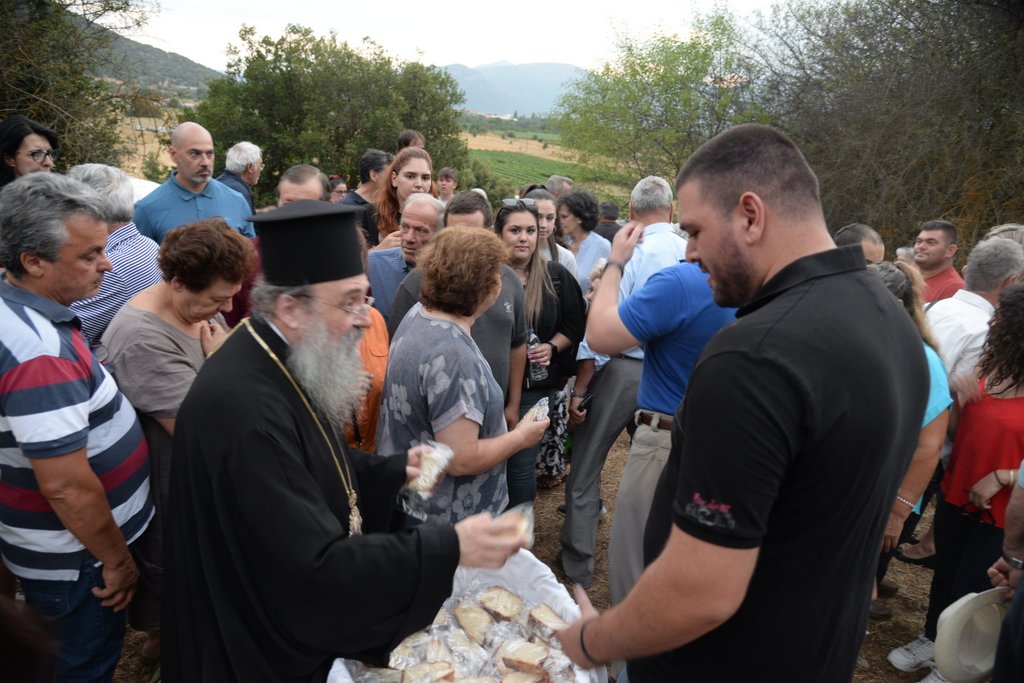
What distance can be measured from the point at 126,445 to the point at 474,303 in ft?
4.69

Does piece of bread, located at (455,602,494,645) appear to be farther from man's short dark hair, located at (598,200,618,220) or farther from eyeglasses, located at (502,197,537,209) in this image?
man's short dark hair, located at (598,200,618,220)

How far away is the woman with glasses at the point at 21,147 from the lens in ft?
13.7

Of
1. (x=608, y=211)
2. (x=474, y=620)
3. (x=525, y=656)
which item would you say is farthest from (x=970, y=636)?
(x=608, y=211)

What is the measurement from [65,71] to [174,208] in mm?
5262

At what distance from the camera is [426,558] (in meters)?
1.66

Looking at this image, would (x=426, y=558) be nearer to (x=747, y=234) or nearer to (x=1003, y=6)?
(x=747, y=234)

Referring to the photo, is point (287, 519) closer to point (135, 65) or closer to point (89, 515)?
point (89, 515)

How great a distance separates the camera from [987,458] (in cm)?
311

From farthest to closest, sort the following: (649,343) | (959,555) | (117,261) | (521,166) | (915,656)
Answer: (521,166), (915,656), (959,555), (117,261), (649,343)

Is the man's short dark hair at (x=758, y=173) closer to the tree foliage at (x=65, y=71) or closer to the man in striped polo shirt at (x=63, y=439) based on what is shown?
the man in striped polo shirt at (x=63, y=439)

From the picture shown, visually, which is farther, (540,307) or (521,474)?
(540,307)

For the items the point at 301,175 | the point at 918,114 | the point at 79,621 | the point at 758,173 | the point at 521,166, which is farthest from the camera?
the point at 521,166

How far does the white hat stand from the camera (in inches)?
103

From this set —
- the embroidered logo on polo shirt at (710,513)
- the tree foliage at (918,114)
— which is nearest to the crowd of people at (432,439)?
the embroidered logo on polo shirt at (710,513)
